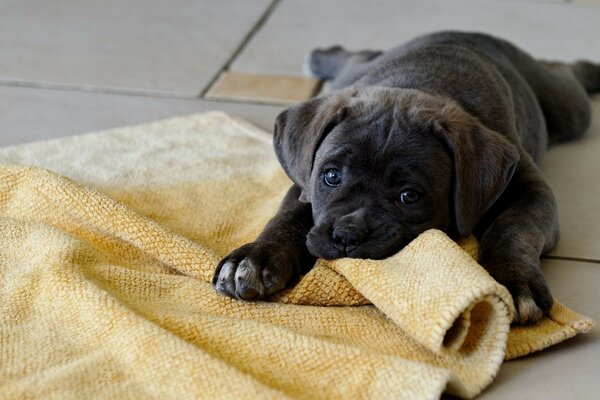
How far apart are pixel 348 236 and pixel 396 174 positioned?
0.29 meters

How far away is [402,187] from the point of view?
3.31 metres

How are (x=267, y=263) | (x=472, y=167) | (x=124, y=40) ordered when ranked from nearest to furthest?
(x=267, y=263) → (x=472, y=167) → (x=124, y=40)

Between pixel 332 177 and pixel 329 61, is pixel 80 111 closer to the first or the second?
pixel 329 61

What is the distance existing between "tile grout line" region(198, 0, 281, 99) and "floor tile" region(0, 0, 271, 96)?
3cm

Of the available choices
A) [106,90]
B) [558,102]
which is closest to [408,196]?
[558,102]

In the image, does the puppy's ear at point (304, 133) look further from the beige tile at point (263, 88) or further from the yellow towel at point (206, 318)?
the beige tile at point (263, 88)

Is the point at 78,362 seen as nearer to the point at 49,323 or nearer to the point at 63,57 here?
the point at 49,323

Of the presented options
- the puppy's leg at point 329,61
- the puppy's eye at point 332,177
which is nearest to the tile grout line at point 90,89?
the puppy's leg at point 329,61

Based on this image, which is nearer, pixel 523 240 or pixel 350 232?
pixel 350 232

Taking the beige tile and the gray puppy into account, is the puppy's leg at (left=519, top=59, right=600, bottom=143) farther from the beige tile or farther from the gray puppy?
the beige tile

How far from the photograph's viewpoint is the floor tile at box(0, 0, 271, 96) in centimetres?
590

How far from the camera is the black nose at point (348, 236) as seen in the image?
10.5 feet

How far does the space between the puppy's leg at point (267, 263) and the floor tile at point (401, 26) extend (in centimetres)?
275

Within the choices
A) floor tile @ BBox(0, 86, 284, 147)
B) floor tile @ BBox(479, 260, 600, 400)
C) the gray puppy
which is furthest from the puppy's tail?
floor tile @ BBox(479, 260, 600, 400)
